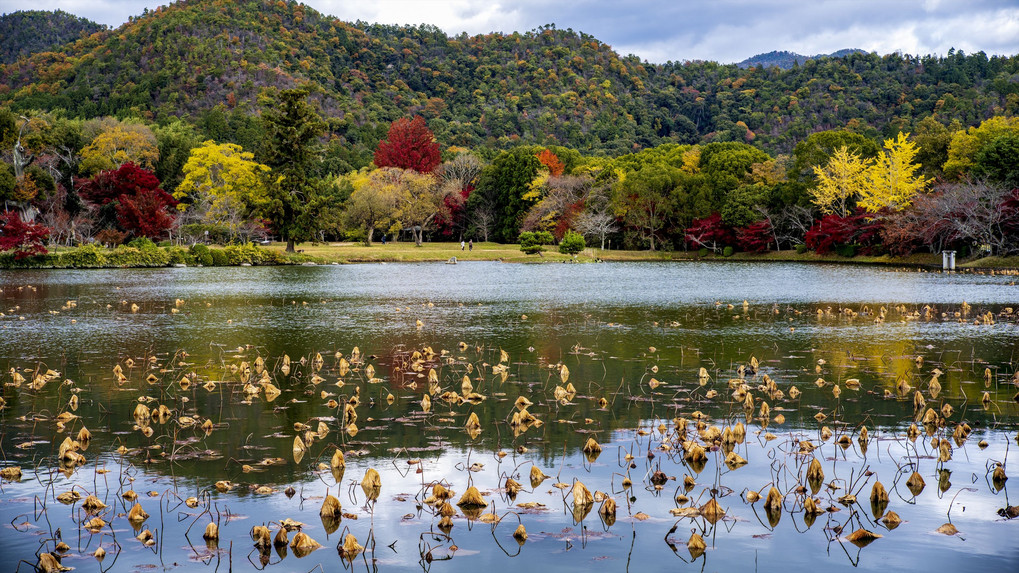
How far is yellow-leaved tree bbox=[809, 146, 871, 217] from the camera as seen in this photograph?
2709 inches

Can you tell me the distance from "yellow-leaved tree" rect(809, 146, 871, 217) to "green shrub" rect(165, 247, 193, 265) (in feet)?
166

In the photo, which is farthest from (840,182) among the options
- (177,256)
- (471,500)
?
(471,500)

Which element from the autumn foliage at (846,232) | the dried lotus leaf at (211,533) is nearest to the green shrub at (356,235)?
the autumn foliage at (846,232)

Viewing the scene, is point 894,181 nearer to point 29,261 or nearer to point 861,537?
point 29,261

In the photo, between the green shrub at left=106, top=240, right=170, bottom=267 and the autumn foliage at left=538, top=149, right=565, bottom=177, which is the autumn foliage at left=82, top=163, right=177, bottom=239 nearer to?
the green shrub at left=106, top=240, right=170, bottom=267

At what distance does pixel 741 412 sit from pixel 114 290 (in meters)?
31.3

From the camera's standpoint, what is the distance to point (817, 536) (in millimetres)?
7277

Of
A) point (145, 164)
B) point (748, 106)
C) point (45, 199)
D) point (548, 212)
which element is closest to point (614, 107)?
point (748, 106)

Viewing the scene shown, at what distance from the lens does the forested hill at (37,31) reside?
145 metres

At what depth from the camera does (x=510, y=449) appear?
9984 mm

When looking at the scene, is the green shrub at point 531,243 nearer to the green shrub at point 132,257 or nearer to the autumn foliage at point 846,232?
the autumn foliage at point 846,232

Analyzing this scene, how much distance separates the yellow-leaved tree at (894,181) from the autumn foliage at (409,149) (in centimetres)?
5565

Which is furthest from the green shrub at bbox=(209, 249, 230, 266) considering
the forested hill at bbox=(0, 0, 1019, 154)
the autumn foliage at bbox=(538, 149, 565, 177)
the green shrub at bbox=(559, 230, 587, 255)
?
the forested hill at bbox=(0, 0, 1019, 154)

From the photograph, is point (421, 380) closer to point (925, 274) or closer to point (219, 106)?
point (925, 274)
